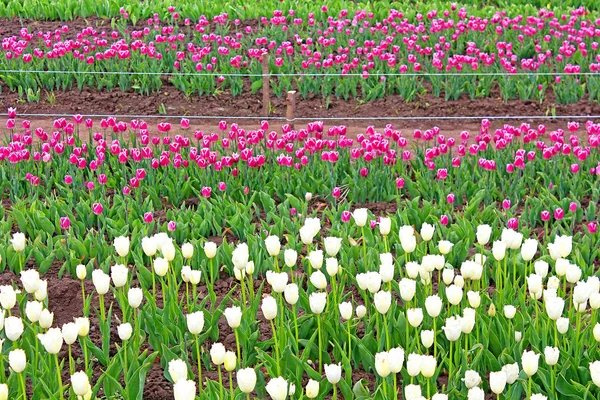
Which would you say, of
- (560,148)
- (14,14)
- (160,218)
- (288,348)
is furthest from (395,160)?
(14,14)

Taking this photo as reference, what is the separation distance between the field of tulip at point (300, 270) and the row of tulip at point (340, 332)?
10 millimetres

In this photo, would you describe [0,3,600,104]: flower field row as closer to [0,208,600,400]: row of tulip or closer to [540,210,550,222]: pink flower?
[540,210,550,222]: pink flower

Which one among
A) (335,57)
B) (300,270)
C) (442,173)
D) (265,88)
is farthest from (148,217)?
(335,57)

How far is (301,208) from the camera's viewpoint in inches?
226

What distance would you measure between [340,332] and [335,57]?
5.87 meters

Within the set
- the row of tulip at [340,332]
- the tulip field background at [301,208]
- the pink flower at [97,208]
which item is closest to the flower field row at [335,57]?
the tulip field background at [301,208]

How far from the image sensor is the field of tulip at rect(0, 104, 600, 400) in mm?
3611

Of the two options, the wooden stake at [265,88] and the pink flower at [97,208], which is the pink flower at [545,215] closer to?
the pink flower at [97,208]

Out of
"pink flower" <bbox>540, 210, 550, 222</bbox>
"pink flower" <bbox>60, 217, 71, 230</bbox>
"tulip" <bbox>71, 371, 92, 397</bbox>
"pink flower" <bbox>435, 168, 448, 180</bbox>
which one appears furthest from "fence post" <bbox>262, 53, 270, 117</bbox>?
"tulip" <bbox>71, 371, 92, 397</bbox>

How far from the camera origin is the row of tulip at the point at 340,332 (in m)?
3.44

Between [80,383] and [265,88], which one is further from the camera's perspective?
[265,88]

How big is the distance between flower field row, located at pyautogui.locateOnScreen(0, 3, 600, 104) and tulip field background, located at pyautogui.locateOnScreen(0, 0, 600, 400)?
0.11 feet

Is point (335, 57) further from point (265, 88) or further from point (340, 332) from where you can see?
point (340, 332)

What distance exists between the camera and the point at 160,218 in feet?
19.2
